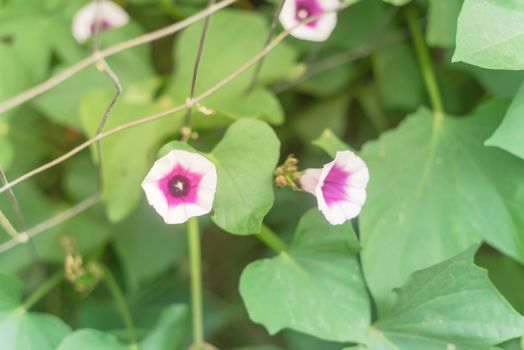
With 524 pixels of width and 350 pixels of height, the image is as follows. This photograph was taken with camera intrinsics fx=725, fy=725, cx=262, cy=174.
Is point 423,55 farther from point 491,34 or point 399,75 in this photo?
point 491,34

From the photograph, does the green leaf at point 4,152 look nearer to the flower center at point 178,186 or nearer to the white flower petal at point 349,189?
the flower center at point 178,186

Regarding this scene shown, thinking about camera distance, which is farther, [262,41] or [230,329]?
[230,329]

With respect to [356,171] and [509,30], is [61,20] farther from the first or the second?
[509,30]

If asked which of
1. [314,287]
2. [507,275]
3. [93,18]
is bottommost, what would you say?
[507,275]

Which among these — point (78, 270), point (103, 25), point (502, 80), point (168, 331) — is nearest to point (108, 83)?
point (103, 25)

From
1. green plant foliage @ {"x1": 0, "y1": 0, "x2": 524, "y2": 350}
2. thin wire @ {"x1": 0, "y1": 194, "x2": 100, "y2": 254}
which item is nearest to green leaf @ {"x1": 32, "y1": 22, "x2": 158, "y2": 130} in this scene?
green plant foliage @ {"x1": 0, "y1": 0, "x2": 524, "y2": 350}

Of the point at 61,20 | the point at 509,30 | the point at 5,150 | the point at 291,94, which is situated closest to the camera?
the point at 509,30

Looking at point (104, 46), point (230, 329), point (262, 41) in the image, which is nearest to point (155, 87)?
point (104, 46)
